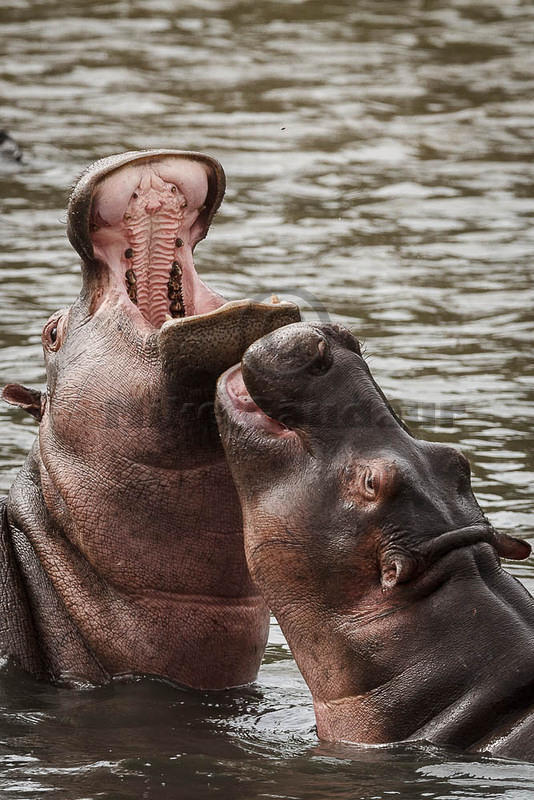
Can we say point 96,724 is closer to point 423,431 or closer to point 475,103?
point 423,431

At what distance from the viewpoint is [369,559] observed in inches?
197

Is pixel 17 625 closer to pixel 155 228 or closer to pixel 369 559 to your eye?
pixel 155 228

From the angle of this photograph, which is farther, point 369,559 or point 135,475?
point 135,475

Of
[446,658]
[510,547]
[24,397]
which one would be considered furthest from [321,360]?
[24,397]

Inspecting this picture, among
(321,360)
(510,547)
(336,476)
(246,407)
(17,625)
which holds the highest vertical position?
(321,360)

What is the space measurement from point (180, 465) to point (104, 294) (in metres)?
0.70

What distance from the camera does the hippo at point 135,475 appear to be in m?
5.73

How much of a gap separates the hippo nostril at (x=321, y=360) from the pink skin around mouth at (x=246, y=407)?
199mm

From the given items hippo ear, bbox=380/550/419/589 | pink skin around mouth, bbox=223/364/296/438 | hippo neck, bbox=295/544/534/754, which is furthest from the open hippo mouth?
hippo neck, bbox=295/544/534/754

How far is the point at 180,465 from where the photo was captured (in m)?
5.75

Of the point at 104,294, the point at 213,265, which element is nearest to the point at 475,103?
the point at 213,265

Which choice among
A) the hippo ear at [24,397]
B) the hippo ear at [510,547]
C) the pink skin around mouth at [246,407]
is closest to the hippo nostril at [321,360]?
the pink skin around mouth at [246,407]

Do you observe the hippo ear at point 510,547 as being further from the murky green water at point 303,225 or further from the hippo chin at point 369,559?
the murky green water at point 303,225

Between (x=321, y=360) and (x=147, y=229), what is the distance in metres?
1.19
